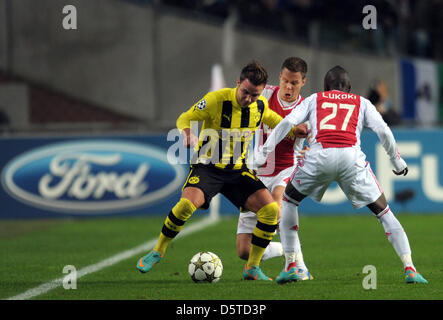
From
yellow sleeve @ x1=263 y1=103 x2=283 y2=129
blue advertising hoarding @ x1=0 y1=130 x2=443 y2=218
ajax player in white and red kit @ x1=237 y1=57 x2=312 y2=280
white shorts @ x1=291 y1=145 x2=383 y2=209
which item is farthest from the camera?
blue advertising hoarding @ x1=0 y1=130 x2=443 y2=218

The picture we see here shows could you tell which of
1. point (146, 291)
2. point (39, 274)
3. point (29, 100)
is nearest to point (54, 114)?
point (29, 100)

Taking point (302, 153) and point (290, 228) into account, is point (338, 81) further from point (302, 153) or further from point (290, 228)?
point (290, 228)

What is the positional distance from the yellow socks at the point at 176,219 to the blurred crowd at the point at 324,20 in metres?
11.4

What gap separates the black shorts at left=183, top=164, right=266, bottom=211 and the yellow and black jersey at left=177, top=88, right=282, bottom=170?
0.06 metres

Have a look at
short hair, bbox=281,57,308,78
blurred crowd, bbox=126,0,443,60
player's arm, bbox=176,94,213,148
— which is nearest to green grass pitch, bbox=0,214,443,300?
player's arm, bbox=176,94,213,148

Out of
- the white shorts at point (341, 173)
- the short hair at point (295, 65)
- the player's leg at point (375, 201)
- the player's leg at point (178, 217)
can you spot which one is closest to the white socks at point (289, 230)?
the white shorts at point (341, 173)

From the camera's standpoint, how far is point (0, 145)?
1516 cm

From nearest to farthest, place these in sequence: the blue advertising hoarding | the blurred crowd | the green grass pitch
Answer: the green grass pitch → the blue advertising hoarding → the blurred crowd

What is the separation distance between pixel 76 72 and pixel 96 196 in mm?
4801

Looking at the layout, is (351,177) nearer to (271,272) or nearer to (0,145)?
(271,272)

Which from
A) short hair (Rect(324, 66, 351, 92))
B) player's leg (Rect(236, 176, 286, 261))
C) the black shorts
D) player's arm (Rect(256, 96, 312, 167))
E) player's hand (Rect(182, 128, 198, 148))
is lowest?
player's leg (Rect(236, 176, 286, 261))

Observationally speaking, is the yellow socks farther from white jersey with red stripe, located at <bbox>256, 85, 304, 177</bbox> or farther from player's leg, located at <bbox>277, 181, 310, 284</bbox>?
white jersey with red stripe, located at <bbox>256, 85, 304, 177</bbox>

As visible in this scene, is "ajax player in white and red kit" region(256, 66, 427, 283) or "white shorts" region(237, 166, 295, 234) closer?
"ajax player in white and red kit" region(256, 66, 427, 283)

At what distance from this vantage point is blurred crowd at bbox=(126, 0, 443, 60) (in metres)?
18.5
